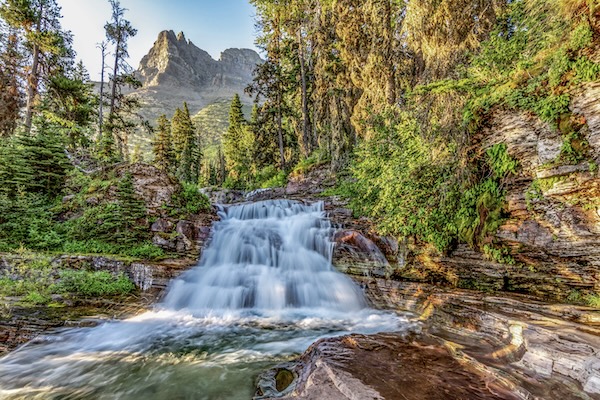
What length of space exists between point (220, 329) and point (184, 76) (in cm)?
19537

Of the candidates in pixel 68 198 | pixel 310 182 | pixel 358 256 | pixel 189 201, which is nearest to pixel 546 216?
pixel 358 256

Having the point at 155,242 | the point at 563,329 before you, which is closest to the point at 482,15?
the point at 563,329

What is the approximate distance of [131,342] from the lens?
554 cm

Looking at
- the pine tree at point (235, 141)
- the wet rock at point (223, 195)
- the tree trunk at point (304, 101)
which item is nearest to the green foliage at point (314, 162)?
the tree trunk at point (304, 101)

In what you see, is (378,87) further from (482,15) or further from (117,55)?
(117,55)

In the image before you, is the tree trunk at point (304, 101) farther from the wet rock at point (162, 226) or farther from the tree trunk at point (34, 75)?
the tree trunk at point (34, 75)

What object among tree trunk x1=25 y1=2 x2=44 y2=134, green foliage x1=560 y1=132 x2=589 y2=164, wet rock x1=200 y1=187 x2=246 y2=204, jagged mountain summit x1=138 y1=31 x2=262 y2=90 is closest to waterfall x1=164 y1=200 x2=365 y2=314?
green foliage x1=560 y1=132 x2=589 y2=164

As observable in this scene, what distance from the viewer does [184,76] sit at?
172375mm

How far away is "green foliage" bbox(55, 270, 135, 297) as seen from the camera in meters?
7.23

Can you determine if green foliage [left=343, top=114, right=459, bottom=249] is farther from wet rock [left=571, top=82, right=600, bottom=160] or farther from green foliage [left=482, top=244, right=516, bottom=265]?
wet rock [left=571, top=82, right=600, bottom=160]

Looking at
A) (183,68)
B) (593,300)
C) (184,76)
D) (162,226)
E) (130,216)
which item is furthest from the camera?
(183,68)

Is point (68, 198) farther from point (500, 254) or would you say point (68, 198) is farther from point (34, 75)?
point (500, 254)

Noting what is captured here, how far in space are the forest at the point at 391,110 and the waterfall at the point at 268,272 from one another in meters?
1.81

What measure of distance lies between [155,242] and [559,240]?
10674 mm
